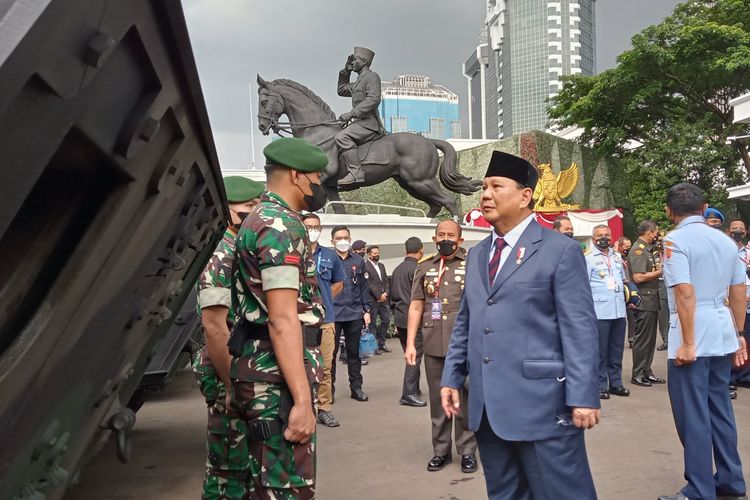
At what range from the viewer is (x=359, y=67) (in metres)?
14.0

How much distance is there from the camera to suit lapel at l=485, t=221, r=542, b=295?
271 centimetres

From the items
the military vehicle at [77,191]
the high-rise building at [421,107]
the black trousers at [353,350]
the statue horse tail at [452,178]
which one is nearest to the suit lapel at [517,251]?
the military vehicle at [77,191]

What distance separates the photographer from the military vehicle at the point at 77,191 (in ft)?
3.59

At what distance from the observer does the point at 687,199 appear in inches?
151

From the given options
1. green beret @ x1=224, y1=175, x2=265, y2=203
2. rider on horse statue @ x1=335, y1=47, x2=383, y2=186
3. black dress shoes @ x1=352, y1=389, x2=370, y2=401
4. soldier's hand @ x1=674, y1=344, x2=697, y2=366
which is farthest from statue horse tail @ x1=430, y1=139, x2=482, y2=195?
soldier's hand @ x1=674, y1=344, x2=697, y2=366

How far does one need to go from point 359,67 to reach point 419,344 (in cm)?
818

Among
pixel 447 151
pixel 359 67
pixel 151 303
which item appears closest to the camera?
pixel 151 303

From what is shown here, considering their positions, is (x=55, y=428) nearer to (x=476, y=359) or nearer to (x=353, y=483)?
(x=476, y=359)

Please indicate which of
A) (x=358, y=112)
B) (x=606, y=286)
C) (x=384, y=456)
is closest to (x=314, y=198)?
(x=384, y=456)

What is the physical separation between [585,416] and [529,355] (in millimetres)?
289

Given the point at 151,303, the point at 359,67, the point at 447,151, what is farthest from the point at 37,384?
the point at 447,151

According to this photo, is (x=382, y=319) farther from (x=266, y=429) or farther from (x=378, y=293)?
(x=266, y=429)

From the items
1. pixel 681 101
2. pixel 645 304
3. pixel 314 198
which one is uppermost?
pixel 681 101

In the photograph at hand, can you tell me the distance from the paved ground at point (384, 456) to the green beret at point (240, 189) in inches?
71.1
